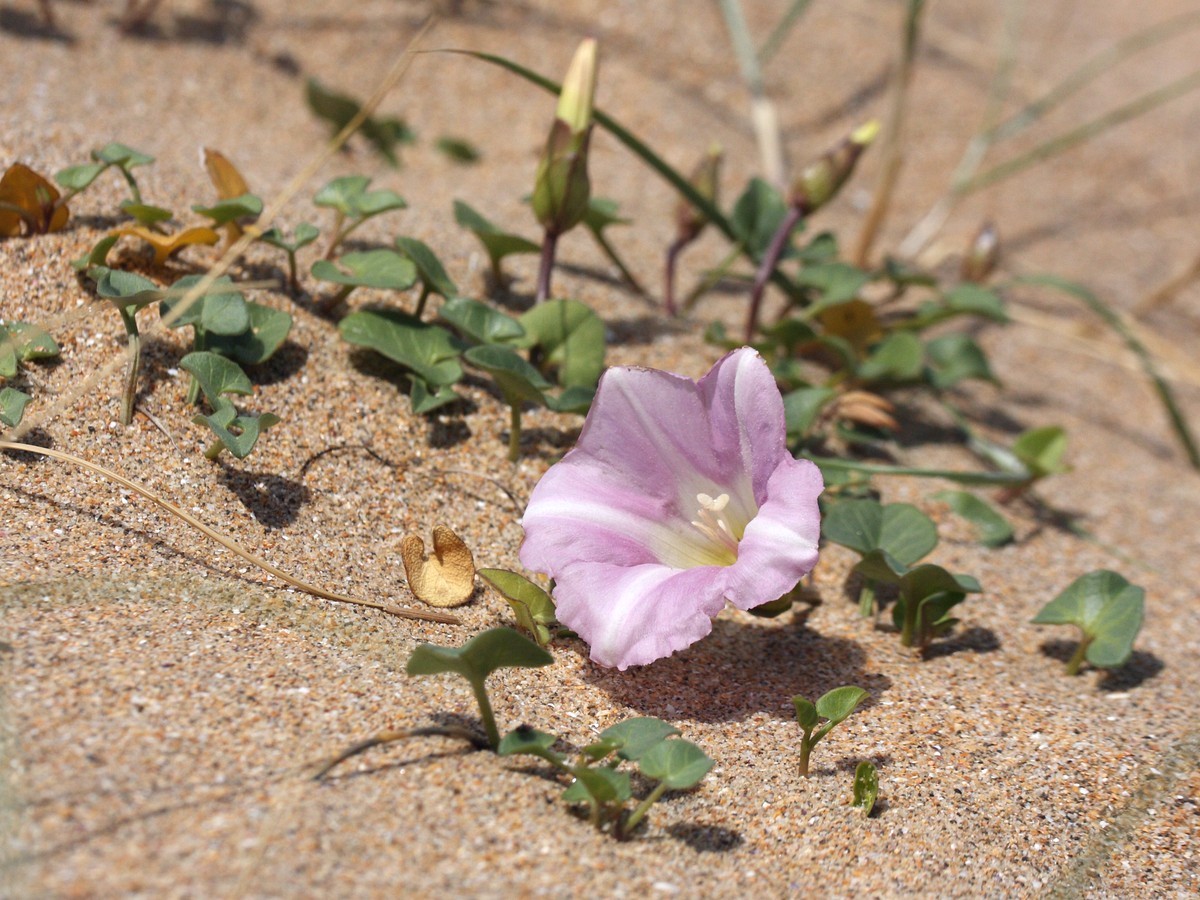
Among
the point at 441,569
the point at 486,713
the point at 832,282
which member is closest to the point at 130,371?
the point at 441,569

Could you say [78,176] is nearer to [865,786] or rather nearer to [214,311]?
[214,311]

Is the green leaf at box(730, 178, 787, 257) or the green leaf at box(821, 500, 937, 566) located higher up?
the green leaf at box(730, 178, 787, 257)

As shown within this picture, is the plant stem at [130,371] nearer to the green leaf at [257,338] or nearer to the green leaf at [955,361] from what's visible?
the green leaf at [257,338]

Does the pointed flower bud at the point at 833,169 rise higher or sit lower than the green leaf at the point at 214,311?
higher

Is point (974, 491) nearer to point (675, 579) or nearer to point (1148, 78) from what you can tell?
point (675, 579)

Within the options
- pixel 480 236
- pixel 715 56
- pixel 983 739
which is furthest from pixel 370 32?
pixel 983 739

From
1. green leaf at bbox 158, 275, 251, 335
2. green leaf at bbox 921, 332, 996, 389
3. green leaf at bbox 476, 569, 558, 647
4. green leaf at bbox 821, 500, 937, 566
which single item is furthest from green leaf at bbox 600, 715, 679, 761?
green leaf at bbox 921, 332, 996, 389

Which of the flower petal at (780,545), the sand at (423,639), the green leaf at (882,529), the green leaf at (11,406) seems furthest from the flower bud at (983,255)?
the green leaf at (11,406)

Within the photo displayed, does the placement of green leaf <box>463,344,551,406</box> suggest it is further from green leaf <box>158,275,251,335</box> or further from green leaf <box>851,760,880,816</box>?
green leaf <box>851,760,880,816</box>
